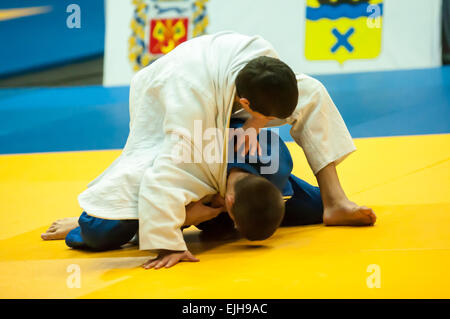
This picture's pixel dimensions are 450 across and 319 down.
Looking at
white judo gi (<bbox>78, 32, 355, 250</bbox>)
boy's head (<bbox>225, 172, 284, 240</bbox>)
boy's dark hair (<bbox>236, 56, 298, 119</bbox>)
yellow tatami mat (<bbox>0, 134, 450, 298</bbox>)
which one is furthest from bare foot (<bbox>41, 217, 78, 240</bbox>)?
boy's dark hair (<bbox>236, 56, 298, 119</bbox>)

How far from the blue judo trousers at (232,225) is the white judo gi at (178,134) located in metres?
0.14

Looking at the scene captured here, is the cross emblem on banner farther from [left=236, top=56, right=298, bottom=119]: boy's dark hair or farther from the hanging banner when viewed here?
[left=236, top=56, right=298, bottom=119]: boy's dark hair

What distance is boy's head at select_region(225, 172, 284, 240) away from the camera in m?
2.12

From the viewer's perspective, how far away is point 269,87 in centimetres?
212

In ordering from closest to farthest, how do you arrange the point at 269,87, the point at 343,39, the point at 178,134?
the point at 269,87 < the point at 178,134 < the point at 343,39

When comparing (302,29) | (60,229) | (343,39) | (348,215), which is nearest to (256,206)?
(348,215)

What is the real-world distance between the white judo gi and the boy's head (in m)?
0.20

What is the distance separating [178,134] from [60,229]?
100 cm

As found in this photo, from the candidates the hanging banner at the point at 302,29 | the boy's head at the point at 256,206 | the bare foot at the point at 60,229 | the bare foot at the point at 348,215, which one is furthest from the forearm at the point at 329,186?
the hanging banner at the point at 302,29

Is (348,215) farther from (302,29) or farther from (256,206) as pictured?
(302,29)

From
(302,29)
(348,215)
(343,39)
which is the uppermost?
(302,29)

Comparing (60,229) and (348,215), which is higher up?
(348,215)
